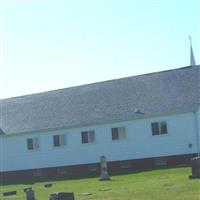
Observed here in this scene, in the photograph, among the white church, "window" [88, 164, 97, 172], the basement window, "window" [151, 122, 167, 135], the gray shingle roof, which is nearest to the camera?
the white church

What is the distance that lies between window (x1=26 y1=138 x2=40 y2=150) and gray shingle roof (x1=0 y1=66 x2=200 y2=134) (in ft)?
2.77

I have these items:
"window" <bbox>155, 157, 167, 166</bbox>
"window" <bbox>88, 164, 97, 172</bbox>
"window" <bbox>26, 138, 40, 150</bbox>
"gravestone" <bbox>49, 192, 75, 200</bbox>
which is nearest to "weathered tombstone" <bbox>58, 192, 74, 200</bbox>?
"gravestone" <bbox>49, 192, 75, 200</bbox>

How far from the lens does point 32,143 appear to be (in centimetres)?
4406

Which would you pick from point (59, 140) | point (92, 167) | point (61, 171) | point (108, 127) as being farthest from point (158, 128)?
point (61, 171)

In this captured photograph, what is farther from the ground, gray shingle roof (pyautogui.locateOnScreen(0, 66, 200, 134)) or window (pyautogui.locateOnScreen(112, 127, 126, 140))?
gray shingle roof (pyautogui.locateOnScreen(0, 66, 200, 134))

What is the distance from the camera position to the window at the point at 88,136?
137 ft

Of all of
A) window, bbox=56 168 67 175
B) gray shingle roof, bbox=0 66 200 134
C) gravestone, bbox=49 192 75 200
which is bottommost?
gravestone, bbox=49 192 75 200

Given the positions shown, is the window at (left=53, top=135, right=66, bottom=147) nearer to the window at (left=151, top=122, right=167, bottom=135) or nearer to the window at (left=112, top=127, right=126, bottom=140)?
the window at (left=112, top=127, right=126, bottom=140)

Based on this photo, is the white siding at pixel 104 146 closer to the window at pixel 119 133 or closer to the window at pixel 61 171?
the window at pixel 119 133

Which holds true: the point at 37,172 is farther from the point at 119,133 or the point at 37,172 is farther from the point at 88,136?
the point at 119,133

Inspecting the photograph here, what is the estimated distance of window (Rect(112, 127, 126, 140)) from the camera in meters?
40.5

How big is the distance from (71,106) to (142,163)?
25.5 feet

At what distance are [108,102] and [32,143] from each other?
658 centimetres

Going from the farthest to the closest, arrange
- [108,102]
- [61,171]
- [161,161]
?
[61,171] < [108,102] < [161,161]
